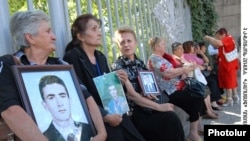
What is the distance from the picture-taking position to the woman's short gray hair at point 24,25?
2.21 metres

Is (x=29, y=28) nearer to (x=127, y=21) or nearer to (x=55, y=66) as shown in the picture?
(x=55, y=66)

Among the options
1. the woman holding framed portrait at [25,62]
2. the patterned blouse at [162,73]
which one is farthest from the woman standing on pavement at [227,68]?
the woman holding framed portrait at [25,62]

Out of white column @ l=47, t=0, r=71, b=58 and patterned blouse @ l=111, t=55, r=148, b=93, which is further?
patterned blouse @ l=111, t=55, r=148, b=93

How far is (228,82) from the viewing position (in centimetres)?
745

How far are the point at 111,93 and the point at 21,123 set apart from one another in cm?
101

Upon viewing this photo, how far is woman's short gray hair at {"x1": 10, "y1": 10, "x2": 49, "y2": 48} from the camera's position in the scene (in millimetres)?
2207

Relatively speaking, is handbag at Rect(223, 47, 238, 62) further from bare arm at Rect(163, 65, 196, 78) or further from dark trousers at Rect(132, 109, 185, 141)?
dark trousers at Rect(132, 109, 185, 141)

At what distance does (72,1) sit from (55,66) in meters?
1.59

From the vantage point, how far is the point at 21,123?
194 cm

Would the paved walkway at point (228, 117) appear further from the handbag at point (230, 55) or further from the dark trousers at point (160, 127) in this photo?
the dark trousers at point (160, 127)

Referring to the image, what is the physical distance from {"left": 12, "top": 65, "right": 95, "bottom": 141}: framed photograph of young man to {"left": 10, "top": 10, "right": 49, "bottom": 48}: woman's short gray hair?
26cm

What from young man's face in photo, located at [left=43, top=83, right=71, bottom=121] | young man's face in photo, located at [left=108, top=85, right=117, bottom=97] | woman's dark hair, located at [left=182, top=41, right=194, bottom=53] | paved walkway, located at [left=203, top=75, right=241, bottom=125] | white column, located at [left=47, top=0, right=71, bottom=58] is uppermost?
white column, located at [left=47, top=0, right=71, bottom=58]

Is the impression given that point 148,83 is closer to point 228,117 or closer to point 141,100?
point 141,100

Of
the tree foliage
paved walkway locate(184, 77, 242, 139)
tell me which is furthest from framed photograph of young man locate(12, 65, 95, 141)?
the tree foliage
